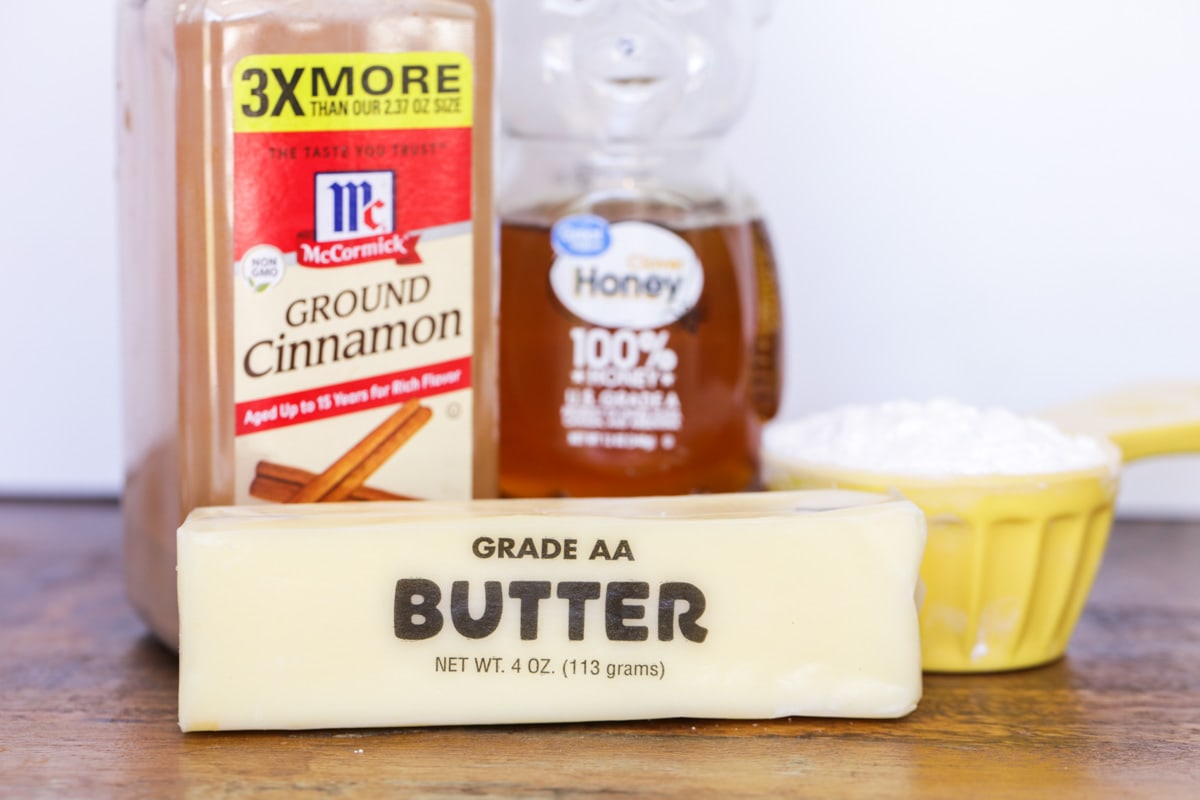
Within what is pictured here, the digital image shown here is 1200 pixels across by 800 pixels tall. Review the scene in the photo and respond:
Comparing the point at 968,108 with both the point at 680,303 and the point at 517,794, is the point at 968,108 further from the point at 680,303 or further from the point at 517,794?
the point at 517,794

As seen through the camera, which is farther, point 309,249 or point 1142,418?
point 1142,418

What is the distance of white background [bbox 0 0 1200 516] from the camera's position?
0.85 metres

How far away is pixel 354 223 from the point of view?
0.57m

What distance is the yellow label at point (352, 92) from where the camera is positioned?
0.54 meters

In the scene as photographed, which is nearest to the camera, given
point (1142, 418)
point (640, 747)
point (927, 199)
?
point (640, 747)

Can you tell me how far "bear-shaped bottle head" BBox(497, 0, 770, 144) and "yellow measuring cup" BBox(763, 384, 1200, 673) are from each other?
0.67 ft

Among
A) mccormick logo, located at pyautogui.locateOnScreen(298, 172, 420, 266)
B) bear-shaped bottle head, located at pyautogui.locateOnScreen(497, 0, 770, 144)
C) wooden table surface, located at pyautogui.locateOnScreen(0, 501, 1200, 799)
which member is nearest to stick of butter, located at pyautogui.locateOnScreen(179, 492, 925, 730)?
wooden table surface, located at pyautogui.locateOnScreen(0, 501, 1200, 799)

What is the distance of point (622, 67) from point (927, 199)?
0.25 meters

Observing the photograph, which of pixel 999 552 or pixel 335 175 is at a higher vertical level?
pixel 335 175

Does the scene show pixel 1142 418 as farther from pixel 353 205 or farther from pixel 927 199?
pixel 353 205

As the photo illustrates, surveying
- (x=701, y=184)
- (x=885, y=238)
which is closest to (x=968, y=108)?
(x=885, y=238)

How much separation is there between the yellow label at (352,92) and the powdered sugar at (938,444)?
210 millimetres

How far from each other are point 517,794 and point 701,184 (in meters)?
0.37

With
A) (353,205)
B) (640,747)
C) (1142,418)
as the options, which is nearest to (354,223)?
(353,205)
